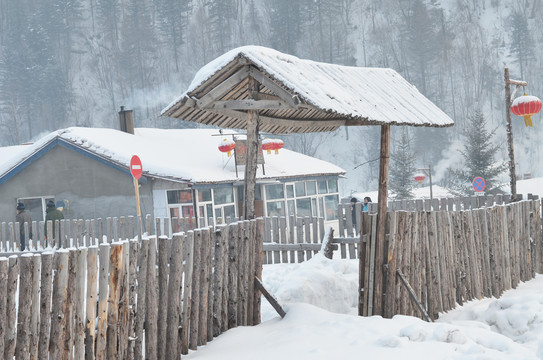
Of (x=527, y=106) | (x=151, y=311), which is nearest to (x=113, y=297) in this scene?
(x=151, y=311)

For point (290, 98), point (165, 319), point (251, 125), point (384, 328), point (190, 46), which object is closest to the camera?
point (165, 319)

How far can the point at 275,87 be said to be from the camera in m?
9.45

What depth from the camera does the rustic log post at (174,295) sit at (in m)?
6.76

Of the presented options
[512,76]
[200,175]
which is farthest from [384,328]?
[512,76]

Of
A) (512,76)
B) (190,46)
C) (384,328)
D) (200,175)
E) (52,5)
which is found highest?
(52,5)

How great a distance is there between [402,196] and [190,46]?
211 ft

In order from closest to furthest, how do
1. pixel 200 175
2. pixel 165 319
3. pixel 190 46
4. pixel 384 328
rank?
1. pixel 165 319
2. pixel 384 328
3. pixel 200 175
4. pixel 190 46

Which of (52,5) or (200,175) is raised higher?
(52,5)

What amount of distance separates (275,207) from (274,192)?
0.61 metres

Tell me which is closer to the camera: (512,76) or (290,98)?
(290,98)

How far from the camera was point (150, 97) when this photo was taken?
9481 cm

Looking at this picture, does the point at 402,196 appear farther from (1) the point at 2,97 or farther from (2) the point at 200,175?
(1) the point at 2,97

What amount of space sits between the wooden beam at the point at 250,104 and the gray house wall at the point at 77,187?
14.8 m

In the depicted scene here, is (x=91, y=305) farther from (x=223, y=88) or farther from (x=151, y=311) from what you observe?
(x=223, y=88)
